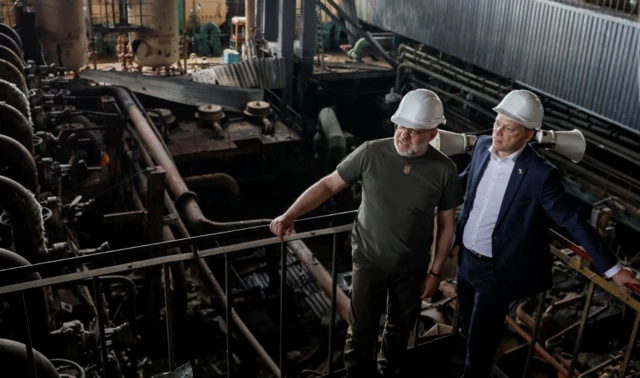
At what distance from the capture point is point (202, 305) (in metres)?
8.60

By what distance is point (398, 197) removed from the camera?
10.8 ft

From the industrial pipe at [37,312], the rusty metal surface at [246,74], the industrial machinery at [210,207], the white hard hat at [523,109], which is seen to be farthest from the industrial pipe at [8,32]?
the white hard hat at [523,109]

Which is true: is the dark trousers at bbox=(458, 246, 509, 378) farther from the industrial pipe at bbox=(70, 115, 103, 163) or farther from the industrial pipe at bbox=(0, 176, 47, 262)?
the industrial pipe at bbox=(70, 115, 103, 163)

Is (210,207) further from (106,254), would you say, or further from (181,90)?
(106,254)

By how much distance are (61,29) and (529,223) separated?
12710 mm

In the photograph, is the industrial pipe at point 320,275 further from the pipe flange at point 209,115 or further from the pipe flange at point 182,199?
the pipe flange at point 209,115

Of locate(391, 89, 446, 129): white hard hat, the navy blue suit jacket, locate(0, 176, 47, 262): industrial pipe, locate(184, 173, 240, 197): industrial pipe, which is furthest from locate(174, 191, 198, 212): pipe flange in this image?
locate(391, 89, 446, 129): white hard hat

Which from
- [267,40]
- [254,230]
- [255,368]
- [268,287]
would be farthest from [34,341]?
[267,40]

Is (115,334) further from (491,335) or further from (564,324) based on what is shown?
(564,324)

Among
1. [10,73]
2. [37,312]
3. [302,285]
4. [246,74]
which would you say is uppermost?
[10,73]

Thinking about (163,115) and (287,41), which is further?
(287,41)

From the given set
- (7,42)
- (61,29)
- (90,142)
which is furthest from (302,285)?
(61,29)

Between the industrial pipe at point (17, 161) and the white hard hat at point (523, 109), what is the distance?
4.65m

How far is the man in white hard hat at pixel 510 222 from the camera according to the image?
3122 millimetres
